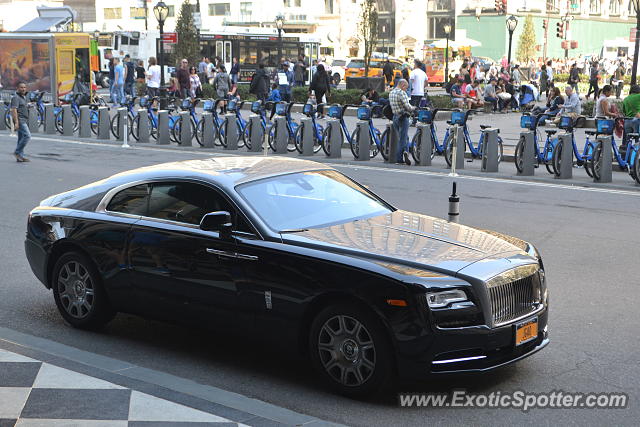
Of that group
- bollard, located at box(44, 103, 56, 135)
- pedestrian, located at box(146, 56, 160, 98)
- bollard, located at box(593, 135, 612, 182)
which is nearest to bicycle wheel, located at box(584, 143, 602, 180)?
bollard, located at box(593, 135, 612, 182)

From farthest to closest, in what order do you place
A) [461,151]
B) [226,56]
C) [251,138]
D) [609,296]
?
[226,56] < [251,138] < [461,151] < [609,296]

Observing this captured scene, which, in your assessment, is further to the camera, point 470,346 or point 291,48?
point 291,48

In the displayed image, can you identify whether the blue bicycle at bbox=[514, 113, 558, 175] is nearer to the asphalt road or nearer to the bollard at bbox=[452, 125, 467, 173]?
the bollard at bbox=[452, 125, 467, 173]

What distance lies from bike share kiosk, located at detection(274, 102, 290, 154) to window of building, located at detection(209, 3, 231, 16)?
73.8 meters

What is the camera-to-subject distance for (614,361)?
22.2 feet

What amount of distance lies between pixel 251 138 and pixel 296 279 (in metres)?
16.9

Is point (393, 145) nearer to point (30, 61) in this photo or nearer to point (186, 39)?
point (30, 61)

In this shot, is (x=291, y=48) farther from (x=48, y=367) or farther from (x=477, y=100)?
(x=48, y=367)

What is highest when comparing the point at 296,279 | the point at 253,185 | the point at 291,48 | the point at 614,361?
the point at 291,48

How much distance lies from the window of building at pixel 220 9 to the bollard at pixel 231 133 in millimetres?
72789

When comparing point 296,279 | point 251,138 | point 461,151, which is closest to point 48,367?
point 296,279

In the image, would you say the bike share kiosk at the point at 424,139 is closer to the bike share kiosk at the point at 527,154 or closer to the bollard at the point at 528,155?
the bike share kiosk at the point at 527,154

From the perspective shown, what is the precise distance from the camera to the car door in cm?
654

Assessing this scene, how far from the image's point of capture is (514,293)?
19.9 ft
